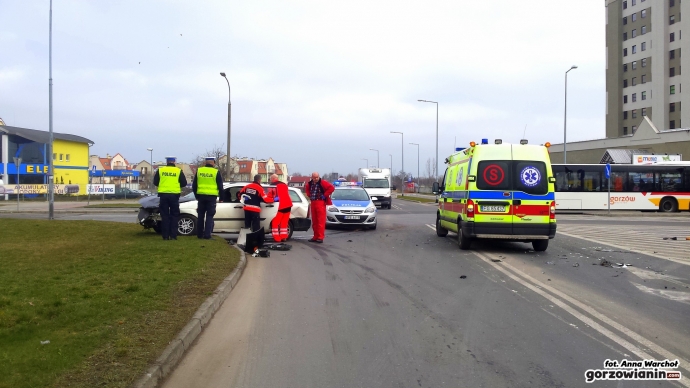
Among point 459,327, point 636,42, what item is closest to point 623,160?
point 636,42

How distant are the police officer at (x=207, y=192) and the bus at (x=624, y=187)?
21866mm

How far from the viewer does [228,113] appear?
1087 inches

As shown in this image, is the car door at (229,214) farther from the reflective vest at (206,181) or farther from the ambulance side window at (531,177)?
the ambulance side window at (531,177)

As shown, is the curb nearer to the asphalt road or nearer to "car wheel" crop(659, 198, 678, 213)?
the asphalt road

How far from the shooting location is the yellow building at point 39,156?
56.4 metres

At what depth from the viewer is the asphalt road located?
4.69m

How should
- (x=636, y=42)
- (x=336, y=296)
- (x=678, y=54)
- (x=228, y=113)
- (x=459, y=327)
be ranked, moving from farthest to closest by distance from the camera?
1. (x=636, y=42)
2. (x=678, y=54)
3. (x=228, y=113)
4. (x=336, y=296)
5. (x=459, y=327)

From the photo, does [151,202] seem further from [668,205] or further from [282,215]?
[668,205]

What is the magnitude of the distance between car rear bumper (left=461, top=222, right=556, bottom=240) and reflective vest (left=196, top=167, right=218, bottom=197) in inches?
227

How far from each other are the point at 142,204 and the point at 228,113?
49.7 feet

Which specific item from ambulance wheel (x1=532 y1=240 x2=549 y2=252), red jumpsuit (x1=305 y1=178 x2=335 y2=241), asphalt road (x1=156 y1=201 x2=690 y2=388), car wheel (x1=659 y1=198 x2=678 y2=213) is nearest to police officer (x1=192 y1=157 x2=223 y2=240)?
asphalt road (x1=156 y1=201 x2=690 y2=388)

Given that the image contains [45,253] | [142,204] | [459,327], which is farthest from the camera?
[142,204]

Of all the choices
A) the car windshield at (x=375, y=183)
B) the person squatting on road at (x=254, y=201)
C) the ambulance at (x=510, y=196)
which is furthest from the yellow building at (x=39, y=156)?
the ambulance at (x=510, y=196)

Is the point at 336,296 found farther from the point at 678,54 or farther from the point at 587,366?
the point at 678,54
